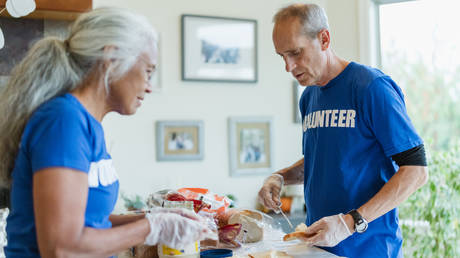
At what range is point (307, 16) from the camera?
1502 millimetres

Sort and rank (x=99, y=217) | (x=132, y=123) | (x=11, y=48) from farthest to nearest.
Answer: (x=132, y=123)
(x=11, y=48)
(x=99, y=217)

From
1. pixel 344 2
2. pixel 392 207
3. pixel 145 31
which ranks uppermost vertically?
pixel 344 2

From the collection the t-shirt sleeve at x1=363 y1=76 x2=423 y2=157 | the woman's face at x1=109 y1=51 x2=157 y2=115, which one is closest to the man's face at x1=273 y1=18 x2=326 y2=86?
the t-shirt sleeve at x1=363 y1=76 x2=423 y2=157

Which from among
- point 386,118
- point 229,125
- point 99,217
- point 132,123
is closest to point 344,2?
point 229,125

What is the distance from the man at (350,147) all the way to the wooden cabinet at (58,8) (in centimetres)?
125

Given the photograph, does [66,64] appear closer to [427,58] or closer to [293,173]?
[293,173]

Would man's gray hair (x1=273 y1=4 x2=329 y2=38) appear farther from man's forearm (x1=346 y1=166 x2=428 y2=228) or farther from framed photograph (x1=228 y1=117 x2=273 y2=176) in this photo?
framed photograph (x1=228 y1=117 x2=273 y2=176)

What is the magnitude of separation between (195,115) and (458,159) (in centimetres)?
160

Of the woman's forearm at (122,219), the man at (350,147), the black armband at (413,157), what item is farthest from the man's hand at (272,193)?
the woman's forearm at (122,219)

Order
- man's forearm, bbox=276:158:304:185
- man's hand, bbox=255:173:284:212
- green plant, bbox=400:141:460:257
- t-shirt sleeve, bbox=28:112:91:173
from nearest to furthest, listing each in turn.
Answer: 1. t-shirt sleeve, bbox=28:112:91:173
2. man's hand, bbox=255:173:284:212
3. man's forearm, bbox=276:158:304:185
4. green plant, bbox=400:141:460:257

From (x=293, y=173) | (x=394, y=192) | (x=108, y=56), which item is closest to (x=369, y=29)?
(x=293, y=173)

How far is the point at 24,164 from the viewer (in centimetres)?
87

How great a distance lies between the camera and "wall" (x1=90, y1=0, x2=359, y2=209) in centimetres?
284

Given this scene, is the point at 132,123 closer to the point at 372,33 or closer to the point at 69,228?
the point at 372,33
